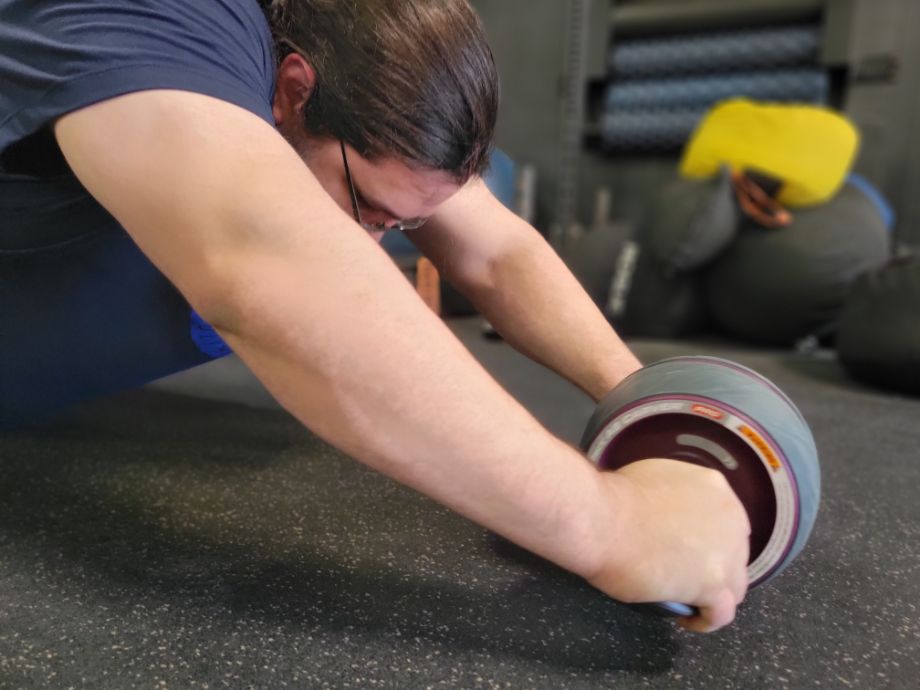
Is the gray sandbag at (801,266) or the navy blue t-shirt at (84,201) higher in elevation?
the navy blue t-shirt at (84,201)

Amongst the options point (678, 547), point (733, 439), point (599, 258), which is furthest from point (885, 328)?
point (678, 547)

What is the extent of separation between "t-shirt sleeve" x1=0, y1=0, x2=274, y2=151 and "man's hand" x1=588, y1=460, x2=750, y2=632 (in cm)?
42

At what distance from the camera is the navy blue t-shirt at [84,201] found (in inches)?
19.6

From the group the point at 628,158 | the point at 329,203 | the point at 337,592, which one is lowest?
the point at 628,158

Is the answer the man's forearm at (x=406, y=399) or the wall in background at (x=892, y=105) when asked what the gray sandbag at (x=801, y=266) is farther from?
the man's forearm at (x=406, y=399)

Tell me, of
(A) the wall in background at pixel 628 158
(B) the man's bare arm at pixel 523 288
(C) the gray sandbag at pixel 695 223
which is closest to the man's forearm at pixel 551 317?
(B) the man's bare arm at pixel 523 288

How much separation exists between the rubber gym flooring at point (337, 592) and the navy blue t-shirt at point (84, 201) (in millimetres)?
166

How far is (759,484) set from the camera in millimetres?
623

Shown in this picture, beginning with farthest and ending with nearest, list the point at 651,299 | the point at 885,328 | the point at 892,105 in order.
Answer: the point at 892,105 → the point at 651,299 → the point at 885,328

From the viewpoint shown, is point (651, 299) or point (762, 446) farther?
point (651, 299)

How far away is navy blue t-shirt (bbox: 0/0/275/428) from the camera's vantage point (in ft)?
1.64

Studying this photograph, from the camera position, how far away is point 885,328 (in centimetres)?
162

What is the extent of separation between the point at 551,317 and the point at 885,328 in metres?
1.12

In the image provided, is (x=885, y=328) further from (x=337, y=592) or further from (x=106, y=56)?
(x=106, y=56)
